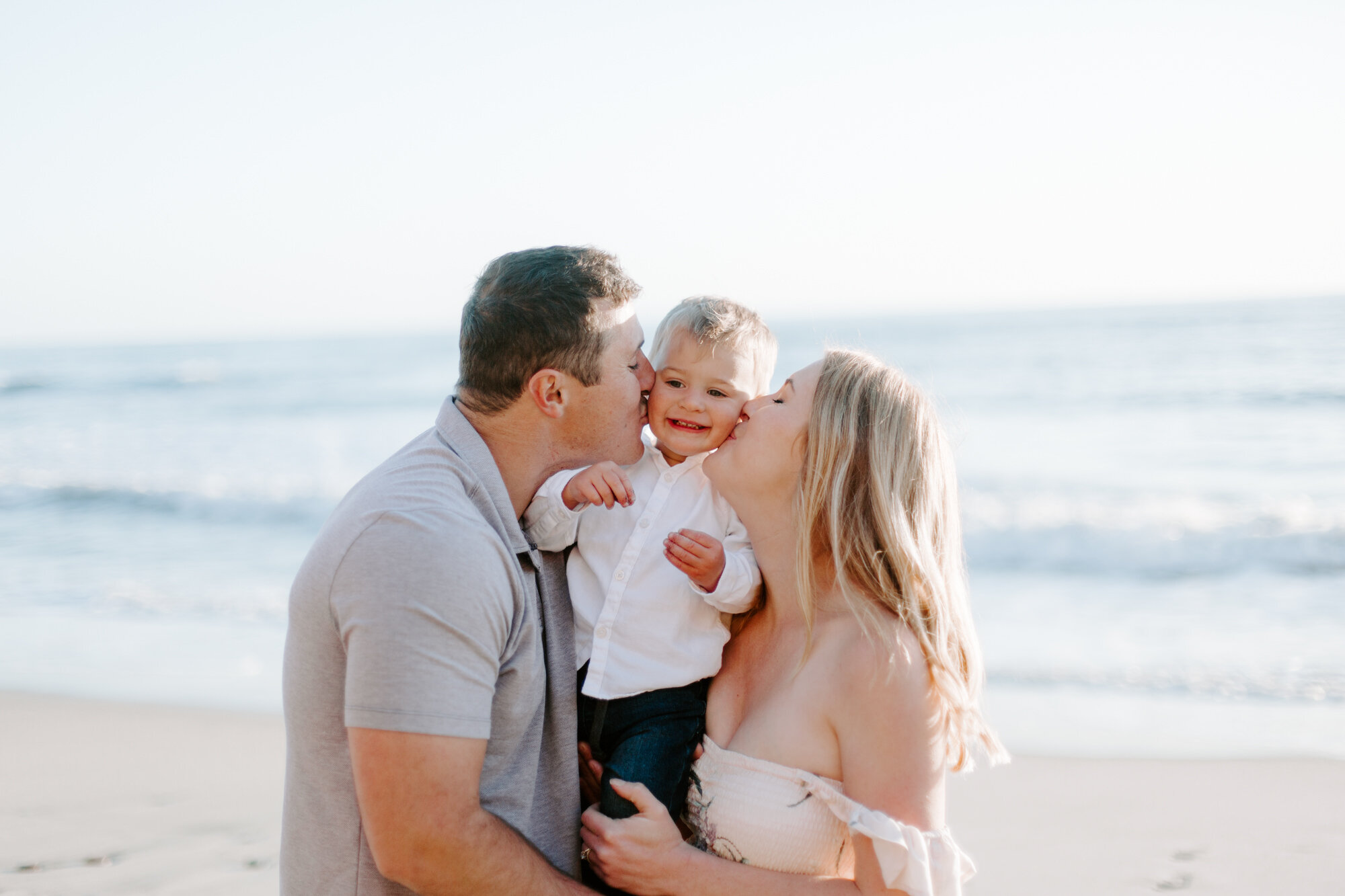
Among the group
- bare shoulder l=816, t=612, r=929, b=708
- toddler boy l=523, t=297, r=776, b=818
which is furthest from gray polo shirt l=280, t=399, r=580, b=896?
bare shoulder l=816, t=612, r=929, b=708

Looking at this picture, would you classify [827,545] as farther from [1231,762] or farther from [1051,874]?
[1231,762]

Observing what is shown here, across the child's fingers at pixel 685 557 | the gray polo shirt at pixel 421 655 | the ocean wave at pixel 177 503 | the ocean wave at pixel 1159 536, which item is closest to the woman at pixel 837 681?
the child's fingers at pixel 685 557

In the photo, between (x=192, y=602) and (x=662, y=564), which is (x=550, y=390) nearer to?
(x=662, y=564)

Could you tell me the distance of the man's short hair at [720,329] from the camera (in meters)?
3.31

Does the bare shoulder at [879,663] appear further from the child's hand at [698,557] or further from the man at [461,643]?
the man at [461,643]

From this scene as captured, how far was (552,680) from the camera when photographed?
259 cm

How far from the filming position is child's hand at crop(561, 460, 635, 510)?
9.59 ft

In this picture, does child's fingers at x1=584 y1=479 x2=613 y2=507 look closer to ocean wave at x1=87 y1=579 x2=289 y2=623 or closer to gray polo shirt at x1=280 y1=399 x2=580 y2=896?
gray polo shirt at x1=280 y1=399 x2=580 y2=896

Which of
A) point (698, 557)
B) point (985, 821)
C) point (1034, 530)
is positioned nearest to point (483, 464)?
point (698, 557)

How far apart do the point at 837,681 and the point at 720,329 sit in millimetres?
1246

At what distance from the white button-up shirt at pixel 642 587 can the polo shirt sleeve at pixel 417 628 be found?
74 cm

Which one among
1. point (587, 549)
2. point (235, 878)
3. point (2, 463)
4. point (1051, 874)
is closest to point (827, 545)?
point (587, 549)

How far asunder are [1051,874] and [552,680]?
3161 millimetres

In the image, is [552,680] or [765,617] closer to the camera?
[552,680]
